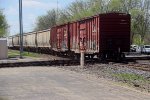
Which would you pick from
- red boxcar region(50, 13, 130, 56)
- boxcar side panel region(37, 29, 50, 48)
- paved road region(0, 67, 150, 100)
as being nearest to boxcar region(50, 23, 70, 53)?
boxcar side panel region(37, 29, 50, 48)

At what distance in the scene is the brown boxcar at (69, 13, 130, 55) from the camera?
3262cm

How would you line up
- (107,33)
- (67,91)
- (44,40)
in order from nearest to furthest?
(67,91)
(107,33)
(44,40)

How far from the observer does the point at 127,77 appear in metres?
20.6

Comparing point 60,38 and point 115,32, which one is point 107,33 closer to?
point 115,32

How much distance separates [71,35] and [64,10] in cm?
7580

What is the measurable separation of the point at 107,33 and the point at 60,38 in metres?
12.8

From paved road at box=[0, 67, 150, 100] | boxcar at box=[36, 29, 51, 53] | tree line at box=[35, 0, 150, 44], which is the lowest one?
paved road at box=[0, 67, 150, 100]

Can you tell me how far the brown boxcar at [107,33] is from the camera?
3262 centimetres

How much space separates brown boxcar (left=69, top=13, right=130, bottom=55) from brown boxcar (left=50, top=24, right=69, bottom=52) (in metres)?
7.38

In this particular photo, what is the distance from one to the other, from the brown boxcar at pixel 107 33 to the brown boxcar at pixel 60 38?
24.2 feet

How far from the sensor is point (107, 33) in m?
32.9

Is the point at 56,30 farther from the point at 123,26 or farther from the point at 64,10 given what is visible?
the point at 64,10

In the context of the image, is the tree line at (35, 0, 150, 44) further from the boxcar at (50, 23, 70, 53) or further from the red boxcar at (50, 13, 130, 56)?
the red boxcar at (50, 13, 130, 56)

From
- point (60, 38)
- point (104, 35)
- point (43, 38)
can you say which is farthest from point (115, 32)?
point (43, 38)
